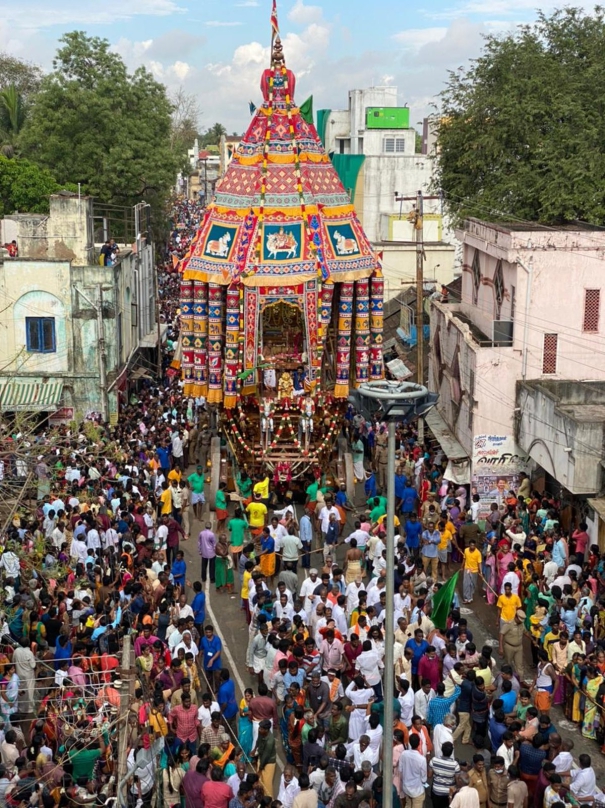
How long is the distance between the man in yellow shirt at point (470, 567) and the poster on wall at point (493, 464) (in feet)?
14.6

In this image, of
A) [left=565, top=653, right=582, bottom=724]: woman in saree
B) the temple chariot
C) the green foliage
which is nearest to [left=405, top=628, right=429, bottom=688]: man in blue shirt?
[left=565, top=653, right=582, bottom=724]: woman in saree

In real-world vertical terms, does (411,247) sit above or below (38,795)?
above

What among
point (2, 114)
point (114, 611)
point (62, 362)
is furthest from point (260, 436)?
point (2, 114)

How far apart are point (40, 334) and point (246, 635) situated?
40.2 ft

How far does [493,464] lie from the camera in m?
21.1

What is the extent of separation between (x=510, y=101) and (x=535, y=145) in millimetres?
1344

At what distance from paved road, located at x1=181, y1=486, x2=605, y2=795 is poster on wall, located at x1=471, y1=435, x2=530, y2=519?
4.21m

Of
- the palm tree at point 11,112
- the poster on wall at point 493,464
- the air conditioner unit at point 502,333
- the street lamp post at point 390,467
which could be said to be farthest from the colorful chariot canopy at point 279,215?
the palm tree at point 11,112

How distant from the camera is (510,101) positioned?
1238 inches

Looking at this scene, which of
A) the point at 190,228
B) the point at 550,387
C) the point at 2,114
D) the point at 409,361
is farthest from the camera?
the point at 190,228

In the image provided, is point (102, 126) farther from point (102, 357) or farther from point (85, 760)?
point (85, 760)

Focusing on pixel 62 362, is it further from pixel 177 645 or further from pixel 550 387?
A: pixel 177 645

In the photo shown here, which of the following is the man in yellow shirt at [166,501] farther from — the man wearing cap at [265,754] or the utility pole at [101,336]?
the man wearing cap at [265,754]

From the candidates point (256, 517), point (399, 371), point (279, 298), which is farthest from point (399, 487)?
point (399, 371)
